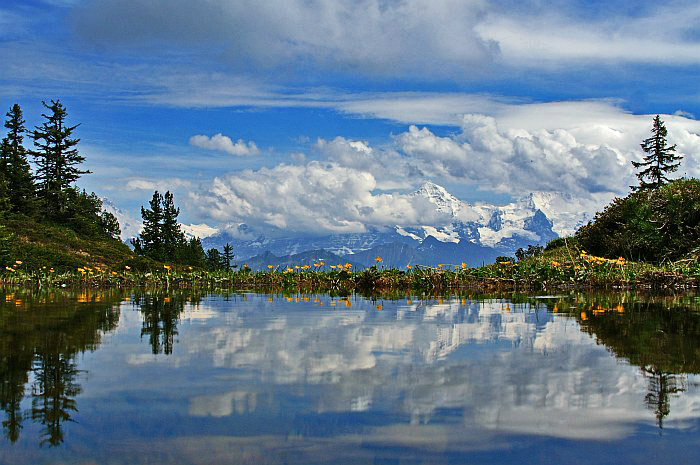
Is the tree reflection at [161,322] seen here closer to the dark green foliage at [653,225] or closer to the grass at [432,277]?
the grass at [432,277]

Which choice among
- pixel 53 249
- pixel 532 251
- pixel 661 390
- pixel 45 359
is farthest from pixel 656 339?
pixel 532 251

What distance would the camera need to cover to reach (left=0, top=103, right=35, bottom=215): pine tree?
5478 centimetres

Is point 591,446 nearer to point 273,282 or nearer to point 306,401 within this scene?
point 306,401

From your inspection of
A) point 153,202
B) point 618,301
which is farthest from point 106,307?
point 153,202

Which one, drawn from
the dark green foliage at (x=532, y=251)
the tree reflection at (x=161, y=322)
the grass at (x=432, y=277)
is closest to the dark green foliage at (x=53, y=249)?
the grass at (x=432, y=277)

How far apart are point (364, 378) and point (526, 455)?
5.95 feet

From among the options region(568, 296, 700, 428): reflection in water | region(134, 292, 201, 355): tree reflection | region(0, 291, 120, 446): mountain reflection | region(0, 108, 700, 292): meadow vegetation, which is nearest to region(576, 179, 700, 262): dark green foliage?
region(0, 108, 700, 292): meadow vegetation

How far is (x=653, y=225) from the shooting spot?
23312mm

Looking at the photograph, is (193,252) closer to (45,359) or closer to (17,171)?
(17,171)

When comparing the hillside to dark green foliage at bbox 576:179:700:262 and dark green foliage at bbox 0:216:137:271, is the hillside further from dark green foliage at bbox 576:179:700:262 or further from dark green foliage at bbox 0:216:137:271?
dark green foliage at bbox 576:179:700:262

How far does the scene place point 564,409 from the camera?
3.88 metres

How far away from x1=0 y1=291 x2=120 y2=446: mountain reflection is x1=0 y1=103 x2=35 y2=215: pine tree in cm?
4674

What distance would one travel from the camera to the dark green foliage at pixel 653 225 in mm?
22250

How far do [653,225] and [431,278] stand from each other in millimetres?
9600
